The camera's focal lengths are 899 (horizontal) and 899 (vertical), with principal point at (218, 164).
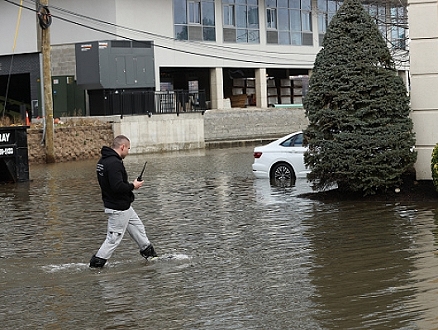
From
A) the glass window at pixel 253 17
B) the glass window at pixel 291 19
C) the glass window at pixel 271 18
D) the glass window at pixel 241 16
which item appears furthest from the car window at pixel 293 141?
the glass window at pixel 271 18

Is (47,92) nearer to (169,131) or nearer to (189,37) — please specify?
(169,131)

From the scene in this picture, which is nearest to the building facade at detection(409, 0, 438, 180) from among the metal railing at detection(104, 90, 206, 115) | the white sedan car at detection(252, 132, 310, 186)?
the white sedan car at detection(252, 132, 310, 186)

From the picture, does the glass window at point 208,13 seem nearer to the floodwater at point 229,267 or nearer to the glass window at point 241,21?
the glass window at point 241,21

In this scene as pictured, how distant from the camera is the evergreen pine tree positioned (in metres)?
16.8

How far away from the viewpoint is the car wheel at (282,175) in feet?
73.3

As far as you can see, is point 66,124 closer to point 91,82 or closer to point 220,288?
point 91,82

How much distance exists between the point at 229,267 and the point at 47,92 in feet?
81.1

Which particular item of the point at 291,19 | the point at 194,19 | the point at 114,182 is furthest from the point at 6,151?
the point at 291,19

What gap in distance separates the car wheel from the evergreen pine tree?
4.75 m

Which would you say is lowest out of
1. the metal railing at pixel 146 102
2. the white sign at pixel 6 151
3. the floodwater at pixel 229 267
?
the floodwater at pixel 229 267

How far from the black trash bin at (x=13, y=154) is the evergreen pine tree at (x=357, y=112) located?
1117 cm

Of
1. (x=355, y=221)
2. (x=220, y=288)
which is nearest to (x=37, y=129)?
(x=355, y=221)

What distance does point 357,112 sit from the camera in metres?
16.9

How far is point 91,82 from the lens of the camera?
42719 millimetres
